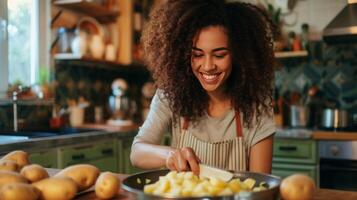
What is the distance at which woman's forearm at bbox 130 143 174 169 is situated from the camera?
1120mm

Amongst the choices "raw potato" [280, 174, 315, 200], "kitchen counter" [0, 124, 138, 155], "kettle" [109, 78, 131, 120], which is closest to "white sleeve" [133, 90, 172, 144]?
"raw potato" [280, 174, 315, 200]

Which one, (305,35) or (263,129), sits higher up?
(305,35)

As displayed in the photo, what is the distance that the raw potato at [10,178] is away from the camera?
2.54 feet

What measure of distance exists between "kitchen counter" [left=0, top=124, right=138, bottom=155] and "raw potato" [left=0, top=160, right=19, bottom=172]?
3.15 ft

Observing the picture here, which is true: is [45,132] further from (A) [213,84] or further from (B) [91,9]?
(A) [213,84]

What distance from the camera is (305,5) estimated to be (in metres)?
3.26

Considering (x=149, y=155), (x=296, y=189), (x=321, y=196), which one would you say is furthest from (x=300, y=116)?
(x=296, y=189)

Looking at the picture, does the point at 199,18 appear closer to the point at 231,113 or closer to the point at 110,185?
the point at 231,113

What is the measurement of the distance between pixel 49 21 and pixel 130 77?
44.3 inches

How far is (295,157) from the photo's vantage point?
8.79 ft

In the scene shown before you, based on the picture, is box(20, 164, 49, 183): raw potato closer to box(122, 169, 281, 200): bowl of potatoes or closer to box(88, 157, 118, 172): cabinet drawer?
box(122, 169, 281, 200): bowl of potatoes

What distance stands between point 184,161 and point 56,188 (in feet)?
0.89

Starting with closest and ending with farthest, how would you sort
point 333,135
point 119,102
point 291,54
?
point 333,135 < point 291,54 < point 119,102

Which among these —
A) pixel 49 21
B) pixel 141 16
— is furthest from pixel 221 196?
pixel 141 16
